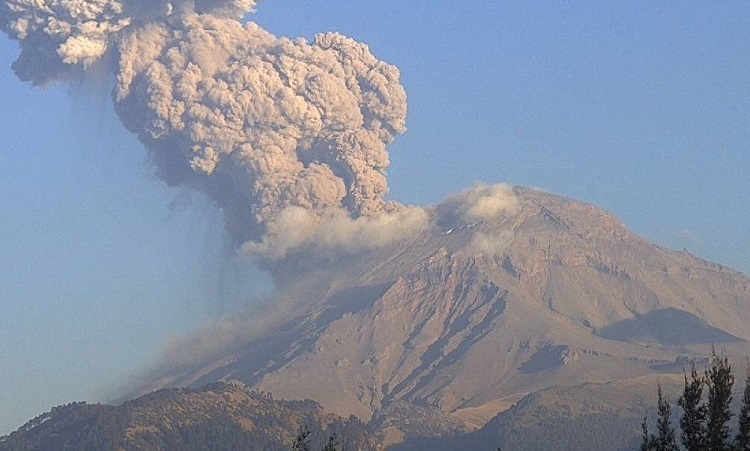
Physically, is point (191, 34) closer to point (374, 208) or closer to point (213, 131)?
point (213, 131)


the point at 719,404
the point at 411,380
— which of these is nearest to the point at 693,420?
the point at 719,404

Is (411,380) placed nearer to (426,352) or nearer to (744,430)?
(426,352)

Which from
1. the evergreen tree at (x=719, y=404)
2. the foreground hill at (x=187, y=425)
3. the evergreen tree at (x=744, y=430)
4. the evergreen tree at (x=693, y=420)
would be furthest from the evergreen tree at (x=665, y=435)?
the foreground hill at (x=187, y=425)

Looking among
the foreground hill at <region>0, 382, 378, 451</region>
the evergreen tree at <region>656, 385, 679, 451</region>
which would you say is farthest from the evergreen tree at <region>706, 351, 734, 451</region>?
the foreground hill at <region>0, 382, 378, 451</region>

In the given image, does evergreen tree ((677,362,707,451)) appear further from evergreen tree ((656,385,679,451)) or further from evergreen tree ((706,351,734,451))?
evergreen tree ((656,385,679,451))

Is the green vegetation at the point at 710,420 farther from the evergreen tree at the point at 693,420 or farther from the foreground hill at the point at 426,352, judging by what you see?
the foreground hill at the point at 426,352

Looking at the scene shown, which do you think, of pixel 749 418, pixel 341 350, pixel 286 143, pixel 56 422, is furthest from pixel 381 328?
pixel 749 418
